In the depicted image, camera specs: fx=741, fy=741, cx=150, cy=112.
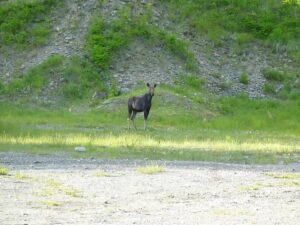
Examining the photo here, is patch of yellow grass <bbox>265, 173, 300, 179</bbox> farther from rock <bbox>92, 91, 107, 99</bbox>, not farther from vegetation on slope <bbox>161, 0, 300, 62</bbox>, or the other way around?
vegetation on slope <bbox>161, 0, 300, 62</bbox>

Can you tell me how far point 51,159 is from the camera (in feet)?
86.2

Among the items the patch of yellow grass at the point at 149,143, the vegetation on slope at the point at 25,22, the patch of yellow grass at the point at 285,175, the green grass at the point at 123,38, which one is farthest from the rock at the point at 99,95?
the patch of yellow grass at the point at 285,175

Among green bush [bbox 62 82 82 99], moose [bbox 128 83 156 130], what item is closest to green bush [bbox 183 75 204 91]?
green bush [bbox 62 82 82 99]

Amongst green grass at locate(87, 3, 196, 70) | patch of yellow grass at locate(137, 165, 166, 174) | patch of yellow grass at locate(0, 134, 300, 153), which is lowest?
patch of yellow grass at locate(0, 134, 300, 153)

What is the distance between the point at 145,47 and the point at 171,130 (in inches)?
771

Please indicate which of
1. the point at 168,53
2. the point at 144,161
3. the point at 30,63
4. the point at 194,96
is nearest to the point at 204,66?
the point at 168,53

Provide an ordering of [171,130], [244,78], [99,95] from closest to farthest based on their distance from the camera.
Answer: [171,130] < [99,95] < [244,78]

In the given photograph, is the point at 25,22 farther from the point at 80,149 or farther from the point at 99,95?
the point at 80,149

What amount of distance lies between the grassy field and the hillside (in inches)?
124

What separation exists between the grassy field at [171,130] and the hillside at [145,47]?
3146 millimetres

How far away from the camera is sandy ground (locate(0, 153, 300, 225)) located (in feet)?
47.2

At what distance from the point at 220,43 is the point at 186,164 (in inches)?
1564

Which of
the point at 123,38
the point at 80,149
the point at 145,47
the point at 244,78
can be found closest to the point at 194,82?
the point at 244,78

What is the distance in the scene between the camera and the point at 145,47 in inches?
2372
